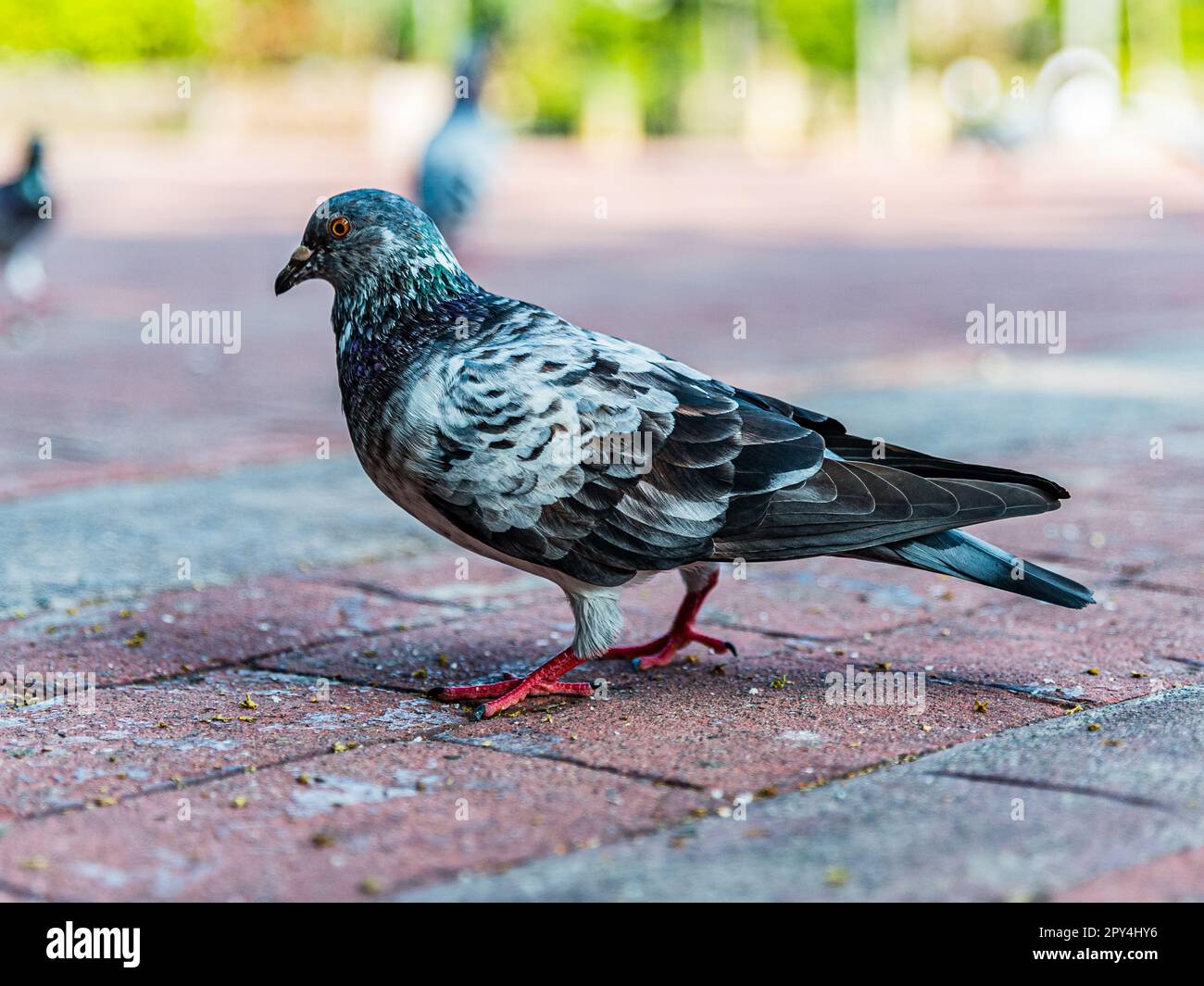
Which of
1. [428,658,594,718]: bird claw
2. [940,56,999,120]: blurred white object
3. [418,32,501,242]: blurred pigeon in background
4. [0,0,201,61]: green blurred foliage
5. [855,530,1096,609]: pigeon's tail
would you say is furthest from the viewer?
[940,56,999,120]: blurred white object

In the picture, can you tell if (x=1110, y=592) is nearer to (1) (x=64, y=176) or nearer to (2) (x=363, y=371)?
(2) (x=363, y=371)

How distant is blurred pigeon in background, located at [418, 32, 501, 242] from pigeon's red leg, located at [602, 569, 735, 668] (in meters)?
9.09

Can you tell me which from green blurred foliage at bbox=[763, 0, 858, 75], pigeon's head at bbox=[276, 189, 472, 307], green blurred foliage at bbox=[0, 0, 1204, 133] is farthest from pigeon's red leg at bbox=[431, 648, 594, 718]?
green blurred foliage at bbox=[763, 0, 858, 75]

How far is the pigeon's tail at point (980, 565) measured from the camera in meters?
3.55

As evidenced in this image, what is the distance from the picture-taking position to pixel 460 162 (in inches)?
504

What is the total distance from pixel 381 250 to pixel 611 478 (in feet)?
2.55

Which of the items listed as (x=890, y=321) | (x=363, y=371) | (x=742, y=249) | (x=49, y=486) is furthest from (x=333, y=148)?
(x=363, y=371)

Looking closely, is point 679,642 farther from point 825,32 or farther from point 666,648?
point 825,32

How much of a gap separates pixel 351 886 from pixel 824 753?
3.50ft

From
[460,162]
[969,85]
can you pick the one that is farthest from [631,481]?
[969,85]

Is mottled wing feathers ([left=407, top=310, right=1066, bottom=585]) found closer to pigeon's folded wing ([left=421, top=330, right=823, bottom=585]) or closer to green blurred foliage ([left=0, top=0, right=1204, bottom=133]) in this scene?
pigeon's folded wing ([left=421, top=330, right=823, bottom=585])

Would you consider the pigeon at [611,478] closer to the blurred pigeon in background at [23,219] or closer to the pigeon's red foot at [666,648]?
the pigeon's red foot at [666,648]

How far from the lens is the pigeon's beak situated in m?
3.92

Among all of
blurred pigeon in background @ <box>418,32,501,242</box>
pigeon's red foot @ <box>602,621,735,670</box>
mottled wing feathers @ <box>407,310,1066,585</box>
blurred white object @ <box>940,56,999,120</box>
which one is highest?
blurred white object @ <box>940,56,999,120</box>
